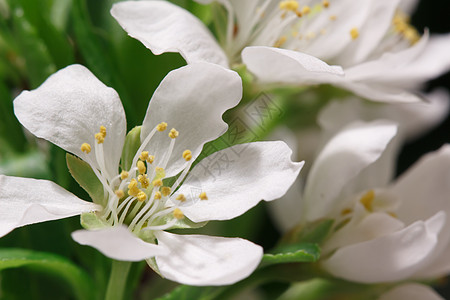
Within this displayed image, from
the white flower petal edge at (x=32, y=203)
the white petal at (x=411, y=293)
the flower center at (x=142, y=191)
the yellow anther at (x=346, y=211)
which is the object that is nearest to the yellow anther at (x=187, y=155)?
the flower center at (x=142, y=191)

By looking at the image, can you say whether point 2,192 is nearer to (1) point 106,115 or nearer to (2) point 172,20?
(1) point 106,115

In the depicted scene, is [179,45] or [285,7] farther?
[285,7]

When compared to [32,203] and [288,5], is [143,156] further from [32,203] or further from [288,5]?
[288,5]

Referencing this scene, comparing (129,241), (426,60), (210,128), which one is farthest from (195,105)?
(426,60)

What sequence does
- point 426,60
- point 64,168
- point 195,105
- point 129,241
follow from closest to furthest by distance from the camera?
point 129,241
point 195,105
point 64,168
point 426,60

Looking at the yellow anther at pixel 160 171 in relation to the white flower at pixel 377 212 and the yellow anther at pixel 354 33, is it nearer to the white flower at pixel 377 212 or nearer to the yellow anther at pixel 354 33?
the white flower at pixel 377 212

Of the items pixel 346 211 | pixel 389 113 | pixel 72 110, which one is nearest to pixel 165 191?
pixel 72 110
